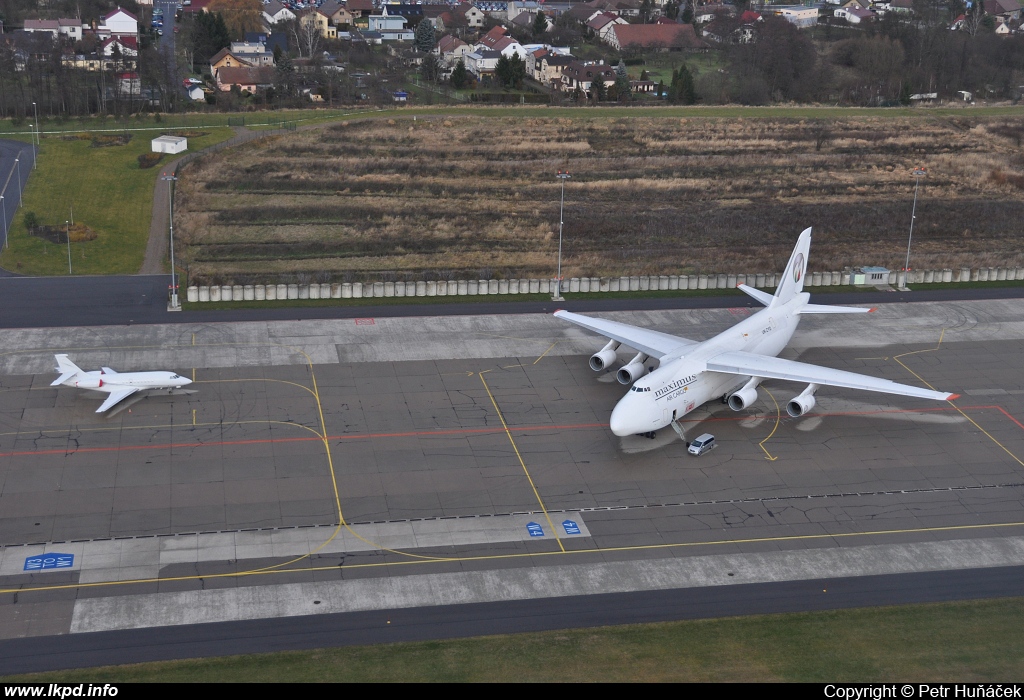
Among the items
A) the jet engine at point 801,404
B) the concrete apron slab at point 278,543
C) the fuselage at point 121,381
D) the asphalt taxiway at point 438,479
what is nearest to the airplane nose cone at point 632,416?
the asphalt taxiway at point 438,479

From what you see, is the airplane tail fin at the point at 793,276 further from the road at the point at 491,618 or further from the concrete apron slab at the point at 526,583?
the road at the point at 491,618

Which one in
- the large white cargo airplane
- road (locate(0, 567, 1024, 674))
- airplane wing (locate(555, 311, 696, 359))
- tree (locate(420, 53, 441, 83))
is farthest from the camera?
tree (locate(420, 53, 441, 83))

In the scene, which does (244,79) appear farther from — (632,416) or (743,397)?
(632,416)

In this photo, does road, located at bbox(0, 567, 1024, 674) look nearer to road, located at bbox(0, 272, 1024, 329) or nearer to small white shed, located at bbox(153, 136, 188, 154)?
road, located at bbox(0, 272, 1024, 329)

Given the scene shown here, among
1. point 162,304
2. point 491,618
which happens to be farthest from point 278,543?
point 162,304

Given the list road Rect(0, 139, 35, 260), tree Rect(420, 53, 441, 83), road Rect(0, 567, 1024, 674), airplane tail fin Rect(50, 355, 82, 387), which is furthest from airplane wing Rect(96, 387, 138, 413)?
tree Rect(420, 53, 441, 83)
